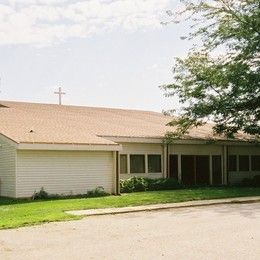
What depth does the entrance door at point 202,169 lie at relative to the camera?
31.2 metres

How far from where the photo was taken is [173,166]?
98.0 ft

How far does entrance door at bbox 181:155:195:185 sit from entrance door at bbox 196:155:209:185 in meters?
0.42

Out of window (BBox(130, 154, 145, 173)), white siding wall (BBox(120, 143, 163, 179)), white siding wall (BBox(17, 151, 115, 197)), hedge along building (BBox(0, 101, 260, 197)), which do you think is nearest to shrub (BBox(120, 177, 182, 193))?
hedge along building (BBox(0, 101, 260, 197))

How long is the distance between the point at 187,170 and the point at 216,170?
245cm

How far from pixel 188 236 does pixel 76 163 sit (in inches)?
490

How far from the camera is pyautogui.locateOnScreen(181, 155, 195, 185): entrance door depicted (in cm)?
3038

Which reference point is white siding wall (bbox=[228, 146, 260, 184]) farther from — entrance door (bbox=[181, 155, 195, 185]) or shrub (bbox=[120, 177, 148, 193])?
shrub (bbox=[120, 177, 148, 193])

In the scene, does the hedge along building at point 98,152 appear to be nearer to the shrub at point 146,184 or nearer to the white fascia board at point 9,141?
the white fascia board at point 9,141

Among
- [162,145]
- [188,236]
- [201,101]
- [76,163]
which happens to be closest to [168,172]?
[162,145]

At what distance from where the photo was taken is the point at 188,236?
466 inches

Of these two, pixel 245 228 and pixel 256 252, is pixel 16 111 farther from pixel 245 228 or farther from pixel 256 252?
pixel 256 252

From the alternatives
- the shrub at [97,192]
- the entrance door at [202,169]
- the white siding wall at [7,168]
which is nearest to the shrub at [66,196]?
the shrub at [97,192]

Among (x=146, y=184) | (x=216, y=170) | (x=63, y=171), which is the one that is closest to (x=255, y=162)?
(x=216, y=170)

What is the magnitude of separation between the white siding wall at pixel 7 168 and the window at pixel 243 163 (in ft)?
54.1
